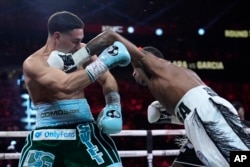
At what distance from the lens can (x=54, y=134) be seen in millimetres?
2203

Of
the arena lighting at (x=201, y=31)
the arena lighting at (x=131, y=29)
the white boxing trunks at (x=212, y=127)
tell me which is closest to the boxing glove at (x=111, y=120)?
the white boxing trunks at (x=212, y=127)

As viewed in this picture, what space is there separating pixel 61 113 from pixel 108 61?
1.23ft

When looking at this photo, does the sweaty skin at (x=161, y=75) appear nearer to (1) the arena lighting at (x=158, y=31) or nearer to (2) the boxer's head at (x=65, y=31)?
(2) the boxer's head at (x=65, y=31)

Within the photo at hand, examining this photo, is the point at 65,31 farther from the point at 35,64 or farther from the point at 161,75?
the point at 161,75

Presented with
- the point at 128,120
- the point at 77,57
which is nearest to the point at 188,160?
the point at 77,57

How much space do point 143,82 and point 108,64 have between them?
0.32 metres

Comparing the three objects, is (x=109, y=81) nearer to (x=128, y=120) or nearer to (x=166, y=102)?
(x=166, y=102)

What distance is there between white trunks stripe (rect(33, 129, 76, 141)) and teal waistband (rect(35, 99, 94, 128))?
41 millimetres

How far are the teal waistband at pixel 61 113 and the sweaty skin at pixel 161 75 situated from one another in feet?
0.97

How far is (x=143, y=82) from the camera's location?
2344 mm

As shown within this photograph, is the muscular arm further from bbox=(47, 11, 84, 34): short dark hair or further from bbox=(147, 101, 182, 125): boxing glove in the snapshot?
bbox=(147, 101, 182, 125): boxing glove

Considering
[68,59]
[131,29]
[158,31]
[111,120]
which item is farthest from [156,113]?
[158,31]

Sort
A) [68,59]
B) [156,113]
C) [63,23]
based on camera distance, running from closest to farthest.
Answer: [68,59]
[63,23]
[156,113]

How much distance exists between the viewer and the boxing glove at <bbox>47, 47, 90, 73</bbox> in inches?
84.4
